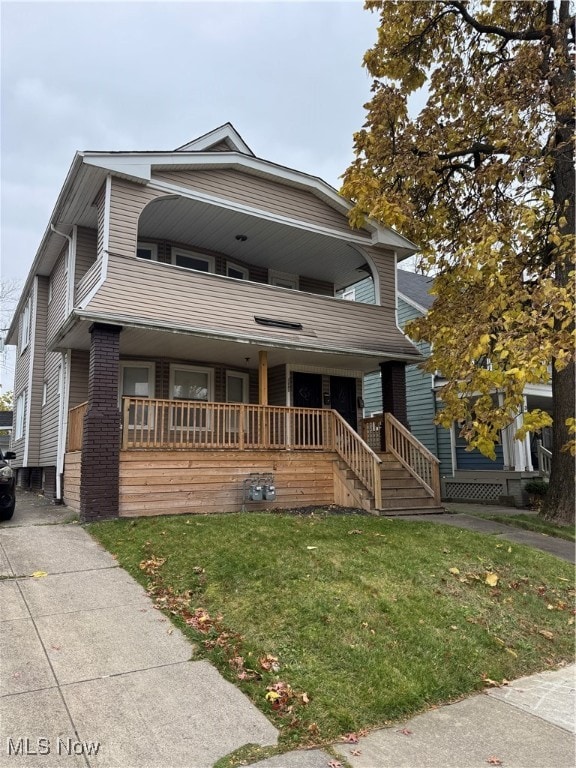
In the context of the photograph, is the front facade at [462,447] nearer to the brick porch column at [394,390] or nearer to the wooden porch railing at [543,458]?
the wooden porch railing at [543,458]

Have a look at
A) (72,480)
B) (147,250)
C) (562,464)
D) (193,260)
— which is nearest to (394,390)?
(562,464)

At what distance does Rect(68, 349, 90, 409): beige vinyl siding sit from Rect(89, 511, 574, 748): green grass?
4489 mm

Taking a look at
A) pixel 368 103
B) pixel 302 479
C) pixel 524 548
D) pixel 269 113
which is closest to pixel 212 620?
pixel 524 548

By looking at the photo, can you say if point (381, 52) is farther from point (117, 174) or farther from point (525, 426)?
point (525, 426)

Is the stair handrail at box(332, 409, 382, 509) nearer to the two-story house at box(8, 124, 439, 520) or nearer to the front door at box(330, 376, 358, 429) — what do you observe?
the two-story house at box(8, 124, 439, 520)

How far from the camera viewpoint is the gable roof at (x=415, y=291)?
20.1 meters

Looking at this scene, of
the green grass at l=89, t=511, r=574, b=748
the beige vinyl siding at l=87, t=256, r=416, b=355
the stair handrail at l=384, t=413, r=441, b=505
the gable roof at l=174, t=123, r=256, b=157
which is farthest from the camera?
the gable roof at l=174, t=123, r=256, b=157

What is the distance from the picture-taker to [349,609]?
521cm

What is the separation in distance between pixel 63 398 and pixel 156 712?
32.6 ft

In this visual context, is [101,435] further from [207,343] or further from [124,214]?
[124,214]

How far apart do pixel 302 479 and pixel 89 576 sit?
6.10 m

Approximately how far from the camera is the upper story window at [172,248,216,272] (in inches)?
539

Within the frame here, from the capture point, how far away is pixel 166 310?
10812 mm

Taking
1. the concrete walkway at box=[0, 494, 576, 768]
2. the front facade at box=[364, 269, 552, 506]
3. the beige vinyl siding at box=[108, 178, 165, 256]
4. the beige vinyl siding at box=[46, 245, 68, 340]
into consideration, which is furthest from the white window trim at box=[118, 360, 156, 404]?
the concrete walkway at box=[0, 494, 576, 768]
